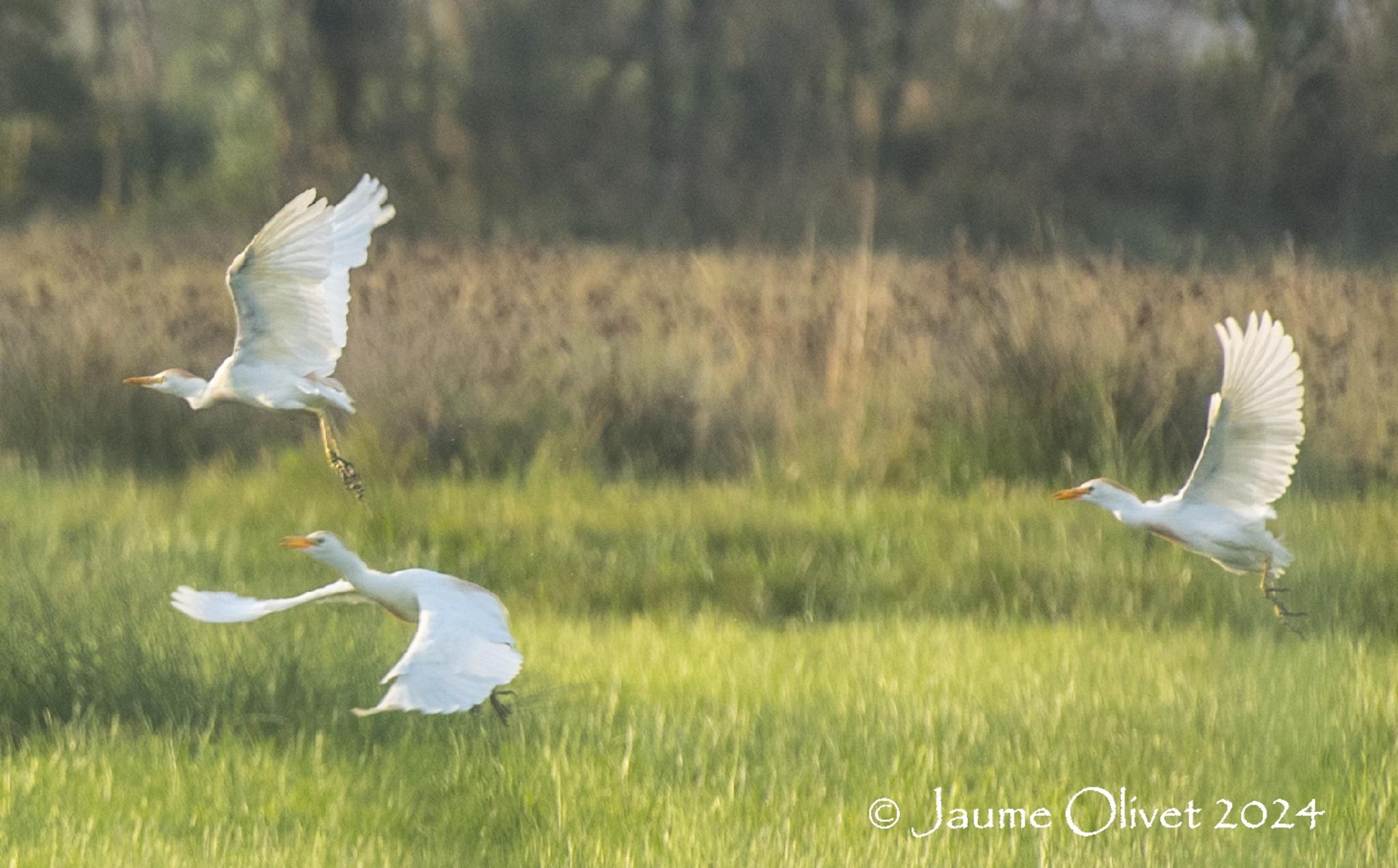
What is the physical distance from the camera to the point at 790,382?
30.4 ft

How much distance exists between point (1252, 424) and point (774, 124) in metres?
25.5

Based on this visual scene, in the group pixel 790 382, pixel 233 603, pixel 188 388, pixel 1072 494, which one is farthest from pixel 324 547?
pixel 790 382

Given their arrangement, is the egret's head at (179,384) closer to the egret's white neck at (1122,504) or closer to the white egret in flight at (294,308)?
the white egret in flight at (294,308)

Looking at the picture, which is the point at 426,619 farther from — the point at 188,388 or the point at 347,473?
the point at 188,388

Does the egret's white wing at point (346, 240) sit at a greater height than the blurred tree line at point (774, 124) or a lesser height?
greater

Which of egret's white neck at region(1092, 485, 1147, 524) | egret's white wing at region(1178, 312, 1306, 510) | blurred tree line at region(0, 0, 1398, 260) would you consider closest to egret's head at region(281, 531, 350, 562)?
egret's white neck at region(1092, 485, 1147, 524)

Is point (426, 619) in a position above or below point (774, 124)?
above

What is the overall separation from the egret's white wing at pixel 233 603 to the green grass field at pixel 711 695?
71 centimetres

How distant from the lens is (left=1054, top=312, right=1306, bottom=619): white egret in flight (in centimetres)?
369

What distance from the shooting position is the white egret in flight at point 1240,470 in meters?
3.69

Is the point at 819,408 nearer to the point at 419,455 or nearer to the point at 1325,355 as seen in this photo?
the point at 419,455

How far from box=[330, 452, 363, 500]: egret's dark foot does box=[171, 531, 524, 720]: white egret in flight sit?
202 mm

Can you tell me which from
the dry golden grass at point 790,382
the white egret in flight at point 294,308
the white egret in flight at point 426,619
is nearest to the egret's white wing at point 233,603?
the white egret in flight at point 426,619

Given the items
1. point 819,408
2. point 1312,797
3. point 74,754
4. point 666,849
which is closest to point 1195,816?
point 1312,797
